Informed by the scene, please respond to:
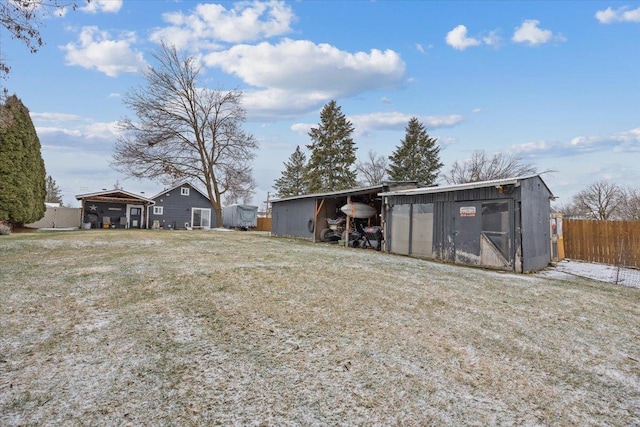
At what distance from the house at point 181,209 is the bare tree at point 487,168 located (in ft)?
71.9

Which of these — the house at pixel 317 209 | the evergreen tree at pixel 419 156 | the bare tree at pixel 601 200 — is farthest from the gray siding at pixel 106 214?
the bare tree at pixel 601 200

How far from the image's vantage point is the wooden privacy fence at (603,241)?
9484 mm

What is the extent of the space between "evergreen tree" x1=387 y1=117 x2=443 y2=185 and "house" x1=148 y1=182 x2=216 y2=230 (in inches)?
656

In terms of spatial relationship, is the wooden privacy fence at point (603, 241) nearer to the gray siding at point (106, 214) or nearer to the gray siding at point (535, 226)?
the gray siding at point (535, 226)

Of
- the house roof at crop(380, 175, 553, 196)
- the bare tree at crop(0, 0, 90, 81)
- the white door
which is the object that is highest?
the bare tree at crop(0, 0, 90, 81)

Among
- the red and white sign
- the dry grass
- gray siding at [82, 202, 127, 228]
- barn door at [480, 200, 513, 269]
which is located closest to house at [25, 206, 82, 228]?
gray siding at [82, 202, 127, 228]

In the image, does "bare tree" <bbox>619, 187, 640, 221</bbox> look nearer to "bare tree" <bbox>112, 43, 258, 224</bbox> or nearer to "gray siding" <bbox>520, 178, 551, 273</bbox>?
"gray siding" <bbox>520, 178, 551, 273</bbox>

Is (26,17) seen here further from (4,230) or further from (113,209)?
(113,209)

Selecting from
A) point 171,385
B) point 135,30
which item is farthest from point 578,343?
point 135,30

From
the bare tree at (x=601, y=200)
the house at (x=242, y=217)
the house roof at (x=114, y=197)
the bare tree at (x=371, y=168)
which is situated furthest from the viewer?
the bare tree at (x=371, y=168)

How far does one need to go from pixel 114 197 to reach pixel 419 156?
2409 cm

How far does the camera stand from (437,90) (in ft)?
47.4

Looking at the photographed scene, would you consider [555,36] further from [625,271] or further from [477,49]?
[625,271]

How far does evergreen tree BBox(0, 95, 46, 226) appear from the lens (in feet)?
46.2
